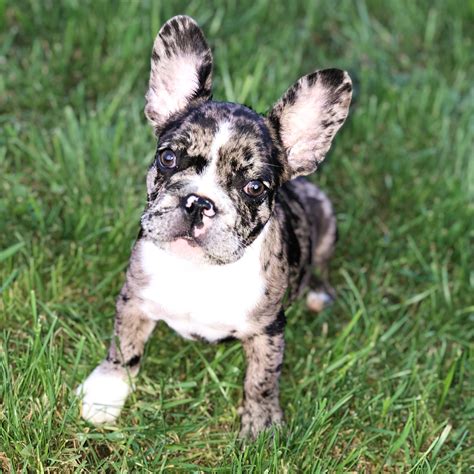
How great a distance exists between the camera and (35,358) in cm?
425

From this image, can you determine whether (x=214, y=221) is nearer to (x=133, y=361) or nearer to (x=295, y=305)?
(x=133, y=361)

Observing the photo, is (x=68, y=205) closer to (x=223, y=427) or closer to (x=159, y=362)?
(x=159, y=362)

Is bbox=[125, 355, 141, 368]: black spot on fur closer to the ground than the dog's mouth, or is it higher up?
closer to the ground

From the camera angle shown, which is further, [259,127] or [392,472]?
[392,472]

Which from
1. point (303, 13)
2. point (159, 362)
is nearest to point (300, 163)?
point (159, 362)

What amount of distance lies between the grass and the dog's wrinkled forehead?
1218 millimetres

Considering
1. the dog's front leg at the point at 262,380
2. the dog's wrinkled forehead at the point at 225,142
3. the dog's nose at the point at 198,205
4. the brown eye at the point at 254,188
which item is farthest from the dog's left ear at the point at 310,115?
the dog's front leg at the point at 262,380

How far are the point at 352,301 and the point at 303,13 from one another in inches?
138

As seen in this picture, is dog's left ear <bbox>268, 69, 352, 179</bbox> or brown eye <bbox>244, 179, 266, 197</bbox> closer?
brown eye <bbox>244, 179, 266, 197</bbox>

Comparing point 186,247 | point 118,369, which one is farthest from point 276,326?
point 118,369

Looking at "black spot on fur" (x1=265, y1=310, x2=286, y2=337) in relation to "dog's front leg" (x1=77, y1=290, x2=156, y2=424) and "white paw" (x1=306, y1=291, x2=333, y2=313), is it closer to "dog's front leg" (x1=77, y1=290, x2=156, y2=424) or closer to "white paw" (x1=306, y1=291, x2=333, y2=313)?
"dog's front leg" (x1=77, y1=290, x2=156, y2=424)

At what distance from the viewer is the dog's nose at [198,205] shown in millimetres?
3746

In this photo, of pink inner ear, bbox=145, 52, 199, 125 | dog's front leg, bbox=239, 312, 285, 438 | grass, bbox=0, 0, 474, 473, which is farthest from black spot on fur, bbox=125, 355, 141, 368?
pink inner ear, bbox=145, 52, 199, 125

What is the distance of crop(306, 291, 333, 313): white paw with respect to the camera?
5.56 m
